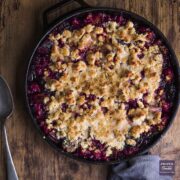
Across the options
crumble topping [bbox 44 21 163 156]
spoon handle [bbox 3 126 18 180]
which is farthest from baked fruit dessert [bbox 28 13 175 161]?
spoon handle [bbox 3 126 18 180]

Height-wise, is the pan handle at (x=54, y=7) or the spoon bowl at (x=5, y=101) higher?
the pan handle at (x=54, y=7)

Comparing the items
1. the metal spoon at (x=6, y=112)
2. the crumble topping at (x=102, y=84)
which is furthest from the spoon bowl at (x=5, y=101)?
the crumble topping at (x=102, y=84)

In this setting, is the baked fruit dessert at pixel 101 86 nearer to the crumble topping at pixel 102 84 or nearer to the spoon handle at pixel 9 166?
the crumble topping at pixel 102 84

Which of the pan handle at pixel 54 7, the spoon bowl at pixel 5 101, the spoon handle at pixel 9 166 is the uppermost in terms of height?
the pan handle at pixel 54 7

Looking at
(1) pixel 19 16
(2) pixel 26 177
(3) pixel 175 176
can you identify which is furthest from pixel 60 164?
(1) pixel 19 16

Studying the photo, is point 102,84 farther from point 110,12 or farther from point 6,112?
point 6,112

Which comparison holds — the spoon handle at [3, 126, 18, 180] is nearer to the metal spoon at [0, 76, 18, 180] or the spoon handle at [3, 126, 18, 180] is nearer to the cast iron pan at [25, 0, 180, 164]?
the metal spoon at [0, 76, 18, 180]

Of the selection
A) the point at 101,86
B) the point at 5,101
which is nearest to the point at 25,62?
the point at 5,101
